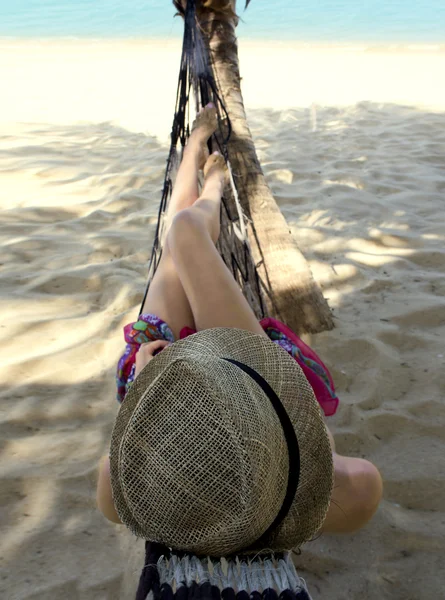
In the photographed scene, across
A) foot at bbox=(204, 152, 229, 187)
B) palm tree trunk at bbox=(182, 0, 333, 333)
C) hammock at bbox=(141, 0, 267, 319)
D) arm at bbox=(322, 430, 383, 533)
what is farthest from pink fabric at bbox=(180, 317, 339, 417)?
foot at bbox=(204, 152, 229, 187)

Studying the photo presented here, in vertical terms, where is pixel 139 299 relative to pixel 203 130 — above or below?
below

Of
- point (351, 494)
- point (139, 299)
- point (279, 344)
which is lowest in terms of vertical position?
point (139, 299)

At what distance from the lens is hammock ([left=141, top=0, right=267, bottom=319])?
183 cm

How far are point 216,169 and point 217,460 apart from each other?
1425 mm

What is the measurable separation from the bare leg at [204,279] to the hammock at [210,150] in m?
0.34

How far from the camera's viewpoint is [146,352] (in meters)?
1.29

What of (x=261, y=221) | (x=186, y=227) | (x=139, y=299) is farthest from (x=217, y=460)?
(x=139, y=299)

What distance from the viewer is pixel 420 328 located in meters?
1.97

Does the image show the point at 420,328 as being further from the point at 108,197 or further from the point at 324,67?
the point at 324,67

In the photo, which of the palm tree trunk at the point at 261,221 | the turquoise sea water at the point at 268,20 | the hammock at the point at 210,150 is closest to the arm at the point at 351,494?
the hammock at the point at 210,150

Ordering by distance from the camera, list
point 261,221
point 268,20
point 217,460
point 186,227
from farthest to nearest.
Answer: point 268,20 → point 261,221 → point 186,227 → point 217,460

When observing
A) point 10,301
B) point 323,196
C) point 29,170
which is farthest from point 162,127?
point 10,301

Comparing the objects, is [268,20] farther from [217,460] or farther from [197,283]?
[217,460]

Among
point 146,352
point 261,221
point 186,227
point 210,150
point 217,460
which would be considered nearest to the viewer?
point 217,460
